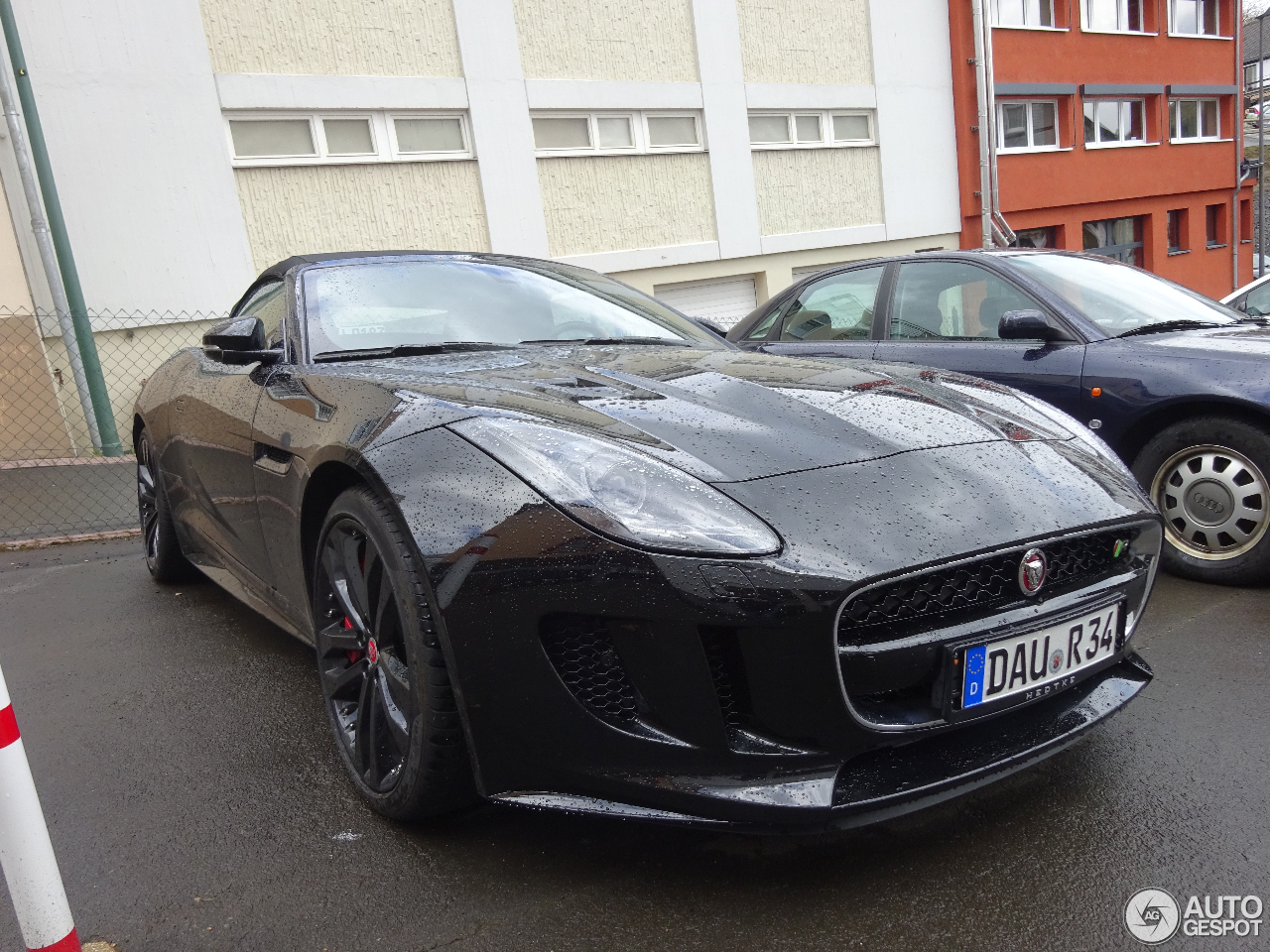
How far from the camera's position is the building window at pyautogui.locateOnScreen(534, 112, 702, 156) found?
12.8 metres

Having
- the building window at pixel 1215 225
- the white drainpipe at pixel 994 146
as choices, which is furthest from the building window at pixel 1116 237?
the white drainpipe at pixel 994 146

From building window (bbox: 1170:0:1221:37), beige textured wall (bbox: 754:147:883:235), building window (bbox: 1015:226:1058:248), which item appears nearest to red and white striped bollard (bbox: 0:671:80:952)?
beige textured wall (bbox: 754:147:883:235)

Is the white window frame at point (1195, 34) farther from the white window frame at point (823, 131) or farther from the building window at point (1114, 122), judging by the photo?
the white window frame at point (823, 131)

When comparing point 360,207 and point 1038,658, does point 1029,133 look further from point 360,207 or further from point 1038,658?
point 1038,658

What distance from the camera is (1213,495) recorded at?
12.0 ft

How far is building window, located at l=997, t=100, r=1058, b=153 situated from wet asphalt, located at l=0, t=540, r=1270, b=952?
1888 cm

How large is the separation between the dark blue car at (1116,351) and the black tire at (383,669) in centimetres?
304

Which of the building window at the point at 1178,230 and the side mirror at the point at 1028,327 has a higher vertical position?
the side mirror at the point at 1028,327

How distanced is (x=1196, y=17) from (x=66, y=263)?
2546 centimetres

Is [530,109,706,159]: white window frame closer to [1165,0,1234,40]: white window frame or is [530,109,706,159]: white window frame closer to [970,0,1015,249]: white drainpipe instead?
[970,0,1015,249]: white drainpipe

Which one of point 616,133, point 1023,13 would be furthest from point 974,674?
point 1023,13

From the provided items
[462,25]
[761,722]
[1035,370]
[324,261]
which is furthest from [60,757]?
[462,25]

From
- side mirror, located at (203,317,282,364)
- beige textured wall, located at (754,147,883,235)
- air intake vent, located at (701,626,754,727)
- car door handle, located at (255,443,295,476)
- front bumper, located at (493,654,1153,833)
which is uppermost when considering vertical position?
beige textured wall, located at (754,147,883,235)

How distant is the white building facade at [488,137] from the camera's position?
9.84 meters
